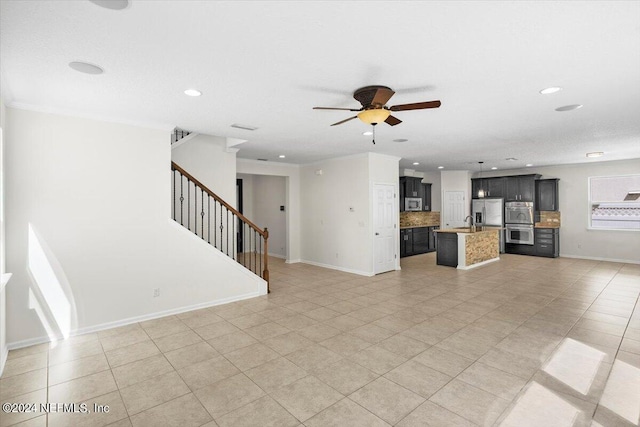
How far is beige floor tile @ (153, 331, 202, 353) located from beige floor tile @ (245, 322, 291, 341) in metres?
0.59

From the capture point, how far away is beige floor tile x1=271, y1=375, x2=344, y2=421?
7.74 ft

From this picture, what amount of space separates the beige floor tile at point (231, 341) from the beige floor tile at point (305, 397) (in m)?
0.96

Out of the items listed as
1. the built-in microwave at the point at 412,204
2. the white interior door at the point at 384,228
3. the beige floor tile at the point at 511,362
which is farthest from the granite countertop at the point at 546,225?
the beige floor tile at the point at 511,362

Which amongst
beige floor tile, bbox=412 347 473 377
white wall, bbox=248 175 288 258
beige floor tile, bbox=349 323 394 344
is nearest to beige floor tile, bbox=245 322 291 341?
beige floor tile, bbox=349 323 394 344

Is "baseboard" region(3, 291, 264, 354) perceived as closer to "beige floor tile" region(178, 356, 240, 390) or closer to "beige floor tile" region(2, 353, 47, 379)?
"beige floor tile" region(2, 353, 47, 379)

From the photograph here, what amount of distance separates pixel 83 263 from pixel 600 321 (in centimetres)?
642

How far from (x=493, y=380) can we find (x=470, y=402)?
0.45m

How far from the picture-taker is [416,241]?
9828 millimetres

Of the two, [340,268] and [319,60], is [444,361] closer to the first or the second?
[319,60]

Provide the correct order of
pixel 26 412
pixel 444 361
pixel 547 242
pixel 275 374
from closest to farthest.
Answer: pixel 26 412 → pixel 275 374 → pixel 444 361 → pixel 547 242

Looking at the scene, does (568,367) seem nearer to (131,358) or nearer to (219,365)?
(219,365)

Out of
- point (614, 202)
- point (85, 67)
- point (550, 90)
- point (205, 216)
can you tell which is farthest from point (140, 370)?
point (614, 202)

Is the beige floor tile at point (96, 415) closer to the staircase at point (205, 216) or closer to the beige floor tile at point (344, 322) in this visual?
the beige floor tile at point (344, 322)

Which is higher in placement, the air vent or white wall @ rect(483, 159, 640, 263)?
the air vent
